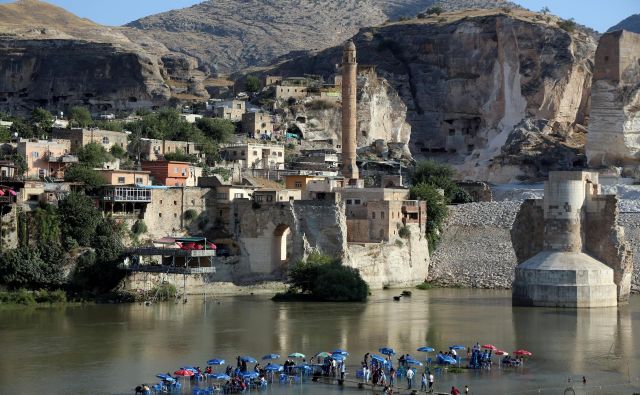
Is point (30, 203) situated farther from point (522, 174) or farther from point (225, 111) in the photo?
point (522, 174)

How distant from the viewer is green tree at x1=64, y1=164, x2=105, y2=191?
59.6 metres

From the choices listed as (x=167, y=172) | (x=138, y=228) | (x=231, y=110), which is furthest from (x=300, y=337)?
(x=231, y=110)

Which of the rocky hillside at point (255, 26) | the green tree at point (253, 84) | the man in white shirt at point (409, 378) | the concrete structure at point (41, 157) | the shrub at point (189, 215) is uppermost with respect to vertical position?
the rocky hillside at point (255, 26)

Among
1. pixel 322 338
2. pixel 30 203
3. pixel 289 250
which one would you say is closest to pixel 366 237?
pixel 289 250

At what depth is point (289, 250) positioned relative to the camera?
60.6m

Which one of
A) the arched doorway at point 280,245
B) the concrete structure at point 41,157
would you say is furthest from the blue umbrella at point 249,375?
the concrete structure at point 41,157

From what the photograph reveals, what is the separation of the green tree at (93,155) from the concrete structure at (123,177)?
358 centimetres

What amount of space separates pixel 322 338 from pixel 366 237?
20581 millimetres

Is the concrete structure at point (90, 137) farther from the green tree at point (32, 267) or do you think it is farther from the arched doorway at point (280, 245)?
the green tree at point (32, 267)

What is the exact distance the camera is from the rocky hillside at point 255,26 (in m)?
170

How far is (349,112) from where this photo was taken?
258ft

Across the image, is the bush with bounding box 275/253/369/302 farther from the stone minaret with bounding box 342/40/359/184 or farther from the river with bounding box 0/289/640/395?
the stone minaret with bounding box 342/40/359/184

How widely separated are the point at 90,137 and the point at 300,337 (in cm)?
3099

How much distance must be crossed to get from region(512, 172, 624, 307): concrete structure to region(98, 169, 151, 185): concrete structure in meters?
19.1
